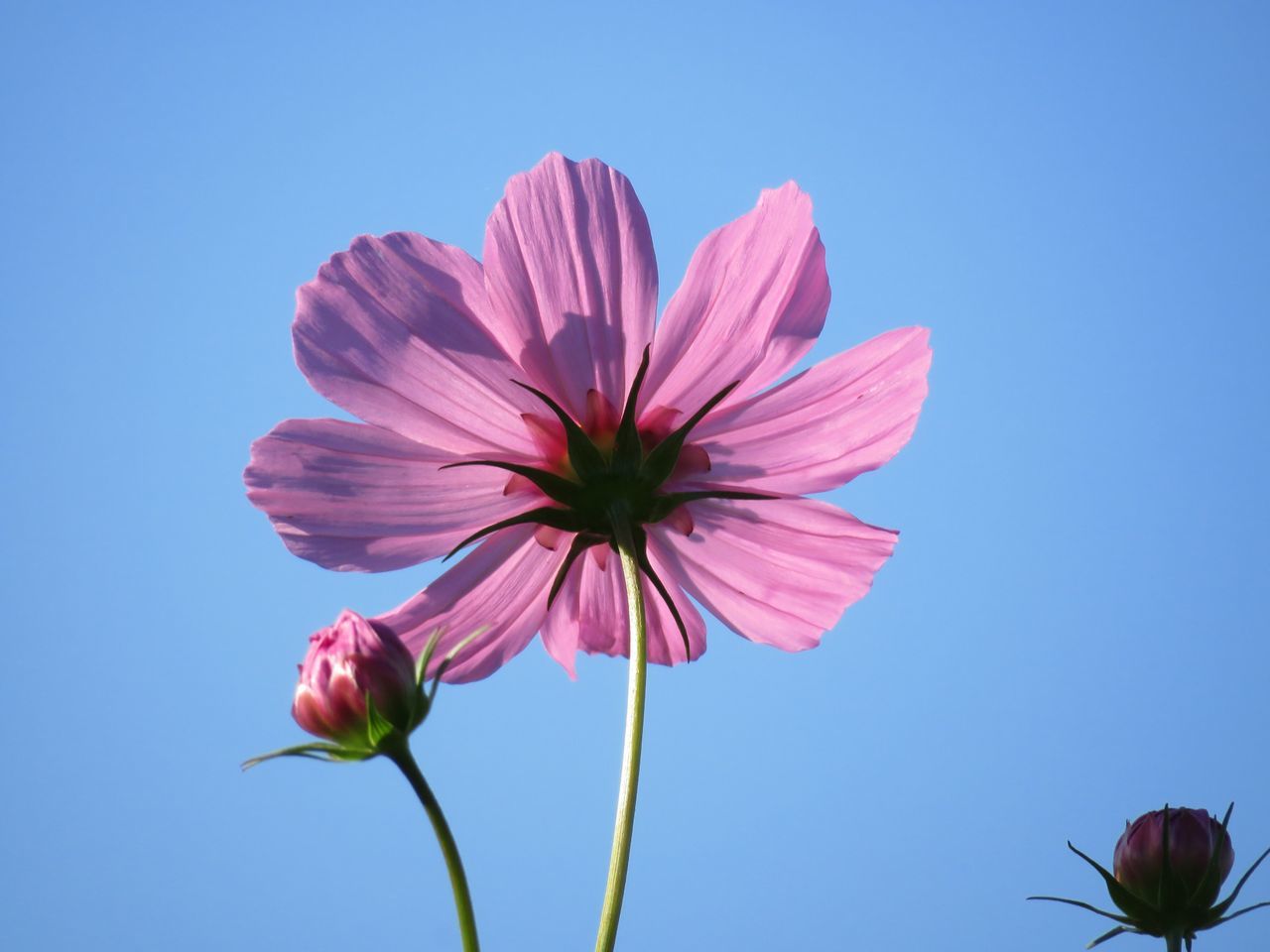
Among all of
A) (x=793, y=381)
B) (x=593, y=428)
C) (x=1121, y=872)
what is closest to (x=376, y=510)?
(x=593, y=428)

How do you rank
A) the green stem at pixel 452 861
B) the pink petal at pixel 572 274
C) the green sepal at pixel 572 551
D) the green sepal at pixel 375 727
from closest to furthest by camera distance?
the green stem at pixel 452 861
the green sepal at pixel 375 727
the pink petal at pixel 572 274
the green sepal at pixel 572 551

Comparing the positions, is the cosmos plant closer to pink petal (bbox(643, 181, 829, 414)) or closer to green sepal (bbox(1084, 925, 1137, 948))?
pink petal (bbox(643, 181, 829, 414))

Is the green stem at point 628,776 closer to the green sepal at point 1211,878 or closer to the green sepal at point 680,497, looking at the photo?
the green sepal at point 680,497

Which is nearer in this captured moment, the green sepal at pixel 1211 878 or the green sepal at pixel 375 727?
the green sepal at pixel 375 727

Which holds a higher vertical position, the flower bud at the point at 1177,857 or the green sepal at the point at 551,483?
the green sepal at the point at 551,483

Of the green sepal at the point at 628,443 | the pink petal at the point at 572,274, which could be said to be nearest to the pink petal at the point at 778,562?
the green sepal at the point at 628,443

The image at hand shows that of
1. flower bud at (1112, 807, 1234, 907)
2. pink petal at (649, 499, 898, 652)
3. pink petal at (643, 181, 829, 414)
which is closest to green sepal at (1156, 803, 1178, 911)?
flower bud at (1112, 807, 1234, 907)
